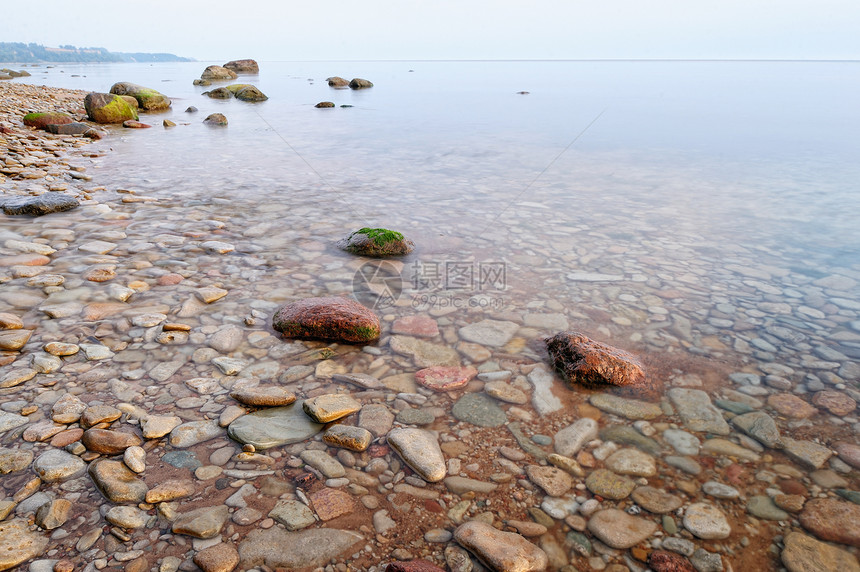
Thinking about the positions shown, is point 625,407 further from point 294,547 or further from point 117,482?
point 117,482

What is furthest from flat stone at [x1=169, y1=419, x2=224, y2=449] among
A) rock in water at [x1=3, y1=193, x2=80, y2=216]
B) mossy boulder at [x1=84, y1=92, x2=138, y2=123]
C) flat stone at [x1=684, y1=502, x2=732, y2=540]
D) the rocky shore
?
mossy boulder at [x1=84, y1=92, x2=138, y2=123]

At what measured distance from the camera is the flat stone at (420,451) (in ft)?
8.72

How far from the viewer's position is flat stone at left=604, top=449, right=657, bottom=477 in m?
2.73

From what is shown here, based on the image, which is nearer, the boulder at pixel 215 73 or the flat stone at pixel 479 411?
the flat stone at pixel 479 411

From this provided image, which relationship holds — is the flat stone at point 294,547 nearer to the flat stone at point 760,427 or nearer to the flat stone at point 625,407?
the flat stone at point 625,407

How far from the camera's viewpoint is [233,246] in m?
5.85

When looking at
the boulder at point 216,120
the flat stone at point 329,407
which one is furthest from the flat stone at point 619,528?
the boulder at point 216,120

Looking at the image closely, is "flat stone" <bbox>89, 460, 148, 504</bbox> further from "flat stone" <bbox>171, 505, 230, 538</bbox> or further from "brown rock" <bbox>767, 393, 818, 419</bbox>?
"brown rock" <bbox>767, 393, 818, 419</bbox>

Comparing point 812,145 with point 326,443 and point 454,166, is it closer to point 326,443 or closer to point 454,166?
point 454,166

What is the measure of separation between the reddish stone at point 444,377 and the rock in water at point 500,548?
120cm

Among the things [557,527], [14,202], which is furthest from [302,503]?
[14,202]

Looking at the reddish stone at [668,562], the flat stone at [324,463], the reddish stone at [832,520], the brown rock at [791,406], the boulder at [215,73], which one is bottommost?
the flat stone at [324,463]

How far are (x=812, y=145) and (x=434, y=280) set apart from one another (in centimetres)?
1659

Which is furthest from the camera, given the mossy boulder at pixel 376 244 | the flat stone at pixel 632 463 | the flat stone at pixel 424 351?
the mossy boulder at pixel 376 244
